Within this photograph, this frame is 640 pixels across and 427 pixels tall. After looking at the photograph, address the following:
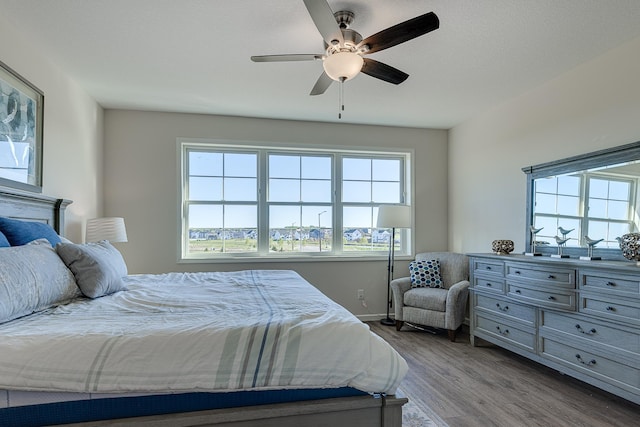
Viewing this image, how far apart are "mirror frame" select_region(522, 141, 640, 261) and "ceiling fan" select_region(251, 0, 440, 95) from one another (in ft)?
5.64

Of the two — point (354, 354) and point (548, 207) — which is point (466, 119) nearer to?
point (548, 207)

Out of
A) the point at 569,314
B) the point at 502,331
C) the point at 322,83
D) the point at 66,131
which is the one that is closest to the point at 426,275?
the point at 502,331

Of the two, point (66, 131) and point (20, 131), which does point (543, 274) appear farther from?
point (66, 131)

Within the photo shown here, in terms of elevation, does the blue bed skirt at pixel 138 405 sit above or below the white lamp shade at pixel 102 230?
below

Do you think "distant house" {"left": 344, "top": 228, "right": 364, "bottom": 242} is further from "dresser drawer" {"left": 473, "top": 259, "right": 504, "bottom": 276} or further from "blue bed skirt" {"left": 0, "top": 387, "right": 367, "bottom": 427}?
"blue bed skirt" {"left": 0, "top": 387, "right": 367, "bottom": 427}

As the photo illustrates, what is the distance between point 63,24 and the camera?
7.77ft

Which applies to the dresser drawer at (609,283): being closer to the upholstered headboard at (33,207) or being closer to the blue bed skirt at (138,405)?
the blue bed skirt at (138,405)

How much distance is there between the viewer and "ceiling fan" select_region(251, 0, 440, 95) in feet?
5.86

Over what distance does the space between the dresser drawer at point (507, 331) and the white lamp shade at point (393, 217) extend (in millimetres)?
1252

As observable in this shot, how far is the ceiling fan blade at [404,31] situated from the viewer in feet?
5.83

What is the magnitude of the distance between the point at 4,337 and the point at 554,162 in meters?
3.80

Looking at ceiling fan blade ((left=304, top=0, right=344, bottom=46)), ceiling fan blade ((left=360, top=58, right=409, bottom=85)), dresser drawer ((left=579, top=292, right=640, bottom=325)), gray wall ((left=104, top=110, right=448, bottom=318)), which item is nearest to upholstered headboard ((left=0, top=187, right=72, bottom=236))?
gray wall ((left=104, top=110, right=448, bottom=318))

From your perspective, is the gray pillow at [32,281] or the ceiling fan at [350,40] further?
the ceiling fan at [350,40]

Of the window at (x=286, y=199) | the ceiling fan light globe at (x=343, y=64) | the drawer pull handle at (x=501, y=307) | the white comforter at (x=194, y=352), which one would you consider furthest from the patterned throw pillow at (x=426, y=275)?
the white comforter at (x=194, y=352)
